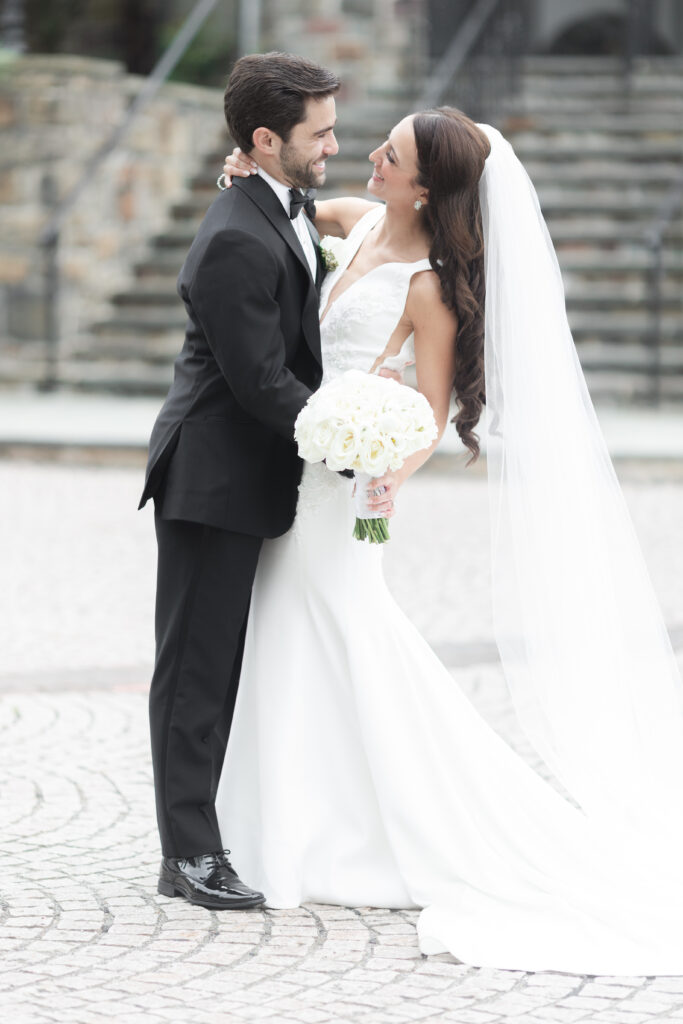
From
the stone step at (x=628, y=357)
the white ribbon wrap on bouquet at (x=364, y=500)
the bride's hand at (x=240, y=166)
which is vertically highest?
the stone step at (x=628, y=357)

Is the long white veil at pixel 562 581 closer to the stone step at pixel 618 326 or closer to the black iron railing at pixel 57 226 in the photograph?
the stone step at pixel 618 326

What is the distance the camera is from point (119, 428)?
1276 centimetres

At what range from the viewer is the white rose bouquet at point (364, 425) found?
12.3 ft

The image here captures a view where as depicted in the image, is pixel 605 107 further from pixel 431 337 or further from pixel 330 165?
pixel 431 337

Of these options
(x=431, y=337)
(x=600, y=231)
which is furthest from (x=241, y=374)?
(x=600, y=231)

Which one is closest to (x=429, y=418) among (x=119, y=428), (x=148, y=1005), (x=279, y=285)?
(x=279, y=285)

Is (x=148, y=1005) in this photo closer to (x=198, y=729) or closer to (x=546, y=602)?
(x=198, y=729)

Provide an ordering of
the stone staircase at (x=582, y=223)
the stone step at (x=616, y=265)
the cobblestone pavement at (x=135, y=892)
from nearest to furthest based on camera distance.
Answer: the cobblestone pavement at (x=135, y=892) < the stone staircase at (x=582, y=223) < the stone step at (x=616, y=265)

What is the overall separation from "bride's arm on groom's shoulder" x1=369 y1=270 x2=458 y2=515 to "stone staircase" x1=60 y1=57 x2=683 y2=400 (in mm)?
9793

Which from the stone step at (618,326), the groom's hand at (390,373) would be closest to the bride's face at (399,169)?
the groom's hand at (390,373)

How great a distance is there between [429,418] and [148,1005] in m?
1.42

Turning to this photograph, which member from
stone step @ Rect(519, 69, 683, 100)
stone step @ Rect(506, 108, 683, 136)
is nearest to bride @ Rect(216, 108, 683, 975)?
stone step @ Rect(506, 108, 683, 136)

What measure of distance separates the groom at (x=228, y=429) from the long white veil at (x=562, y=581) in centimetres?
51

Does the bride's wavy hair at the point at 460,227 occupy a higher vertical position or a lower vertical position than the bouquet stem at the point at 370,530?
higher
